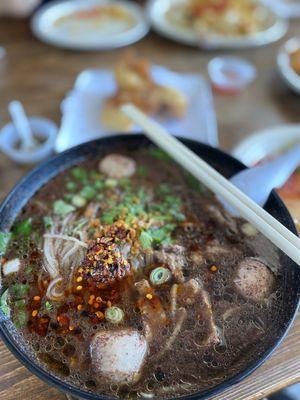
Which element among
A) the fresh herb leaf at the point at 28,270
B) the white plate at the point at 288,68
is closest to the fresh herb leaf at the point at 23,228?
the fresh herb leaf at the point at 28,270

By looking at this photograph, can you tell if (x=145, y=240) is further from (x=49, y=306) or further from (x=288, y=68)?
(x=288, y=68)

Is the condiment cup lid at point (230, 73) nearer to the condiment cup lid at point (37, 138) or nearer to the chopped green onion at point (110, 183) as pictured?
the condiment cup lid at point (37, 138)

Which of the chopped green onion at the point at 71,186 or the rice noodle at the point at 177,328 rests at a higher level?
the chopped green onion at the point at 71,186

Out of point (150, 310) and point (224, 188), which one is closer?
point (150, 310)

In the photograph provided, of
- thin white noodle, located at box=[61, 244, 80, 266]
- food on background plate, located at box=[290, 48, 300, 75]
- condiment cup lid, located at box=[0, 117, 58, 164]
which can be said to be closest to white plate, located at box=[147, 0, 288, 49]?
food on background plate, located at box=[290, 48, 300, 75]

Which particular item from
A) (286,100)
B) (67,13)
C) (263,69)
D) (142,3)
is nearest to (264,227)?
(286,100)

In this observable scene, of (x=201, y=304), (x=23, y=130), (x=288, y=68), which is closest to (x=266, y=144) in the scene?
(x=288, y=68)

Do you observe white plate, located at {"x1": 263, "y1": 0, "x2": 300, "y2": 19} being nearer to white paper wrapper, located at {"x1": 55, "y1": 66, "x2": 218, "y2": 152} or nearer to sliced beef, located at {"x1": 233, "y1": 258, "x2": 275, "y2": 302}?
white paper wrapper, located at {"x1": 55, "y1": 66, "x2": 218, "y2": 152}
